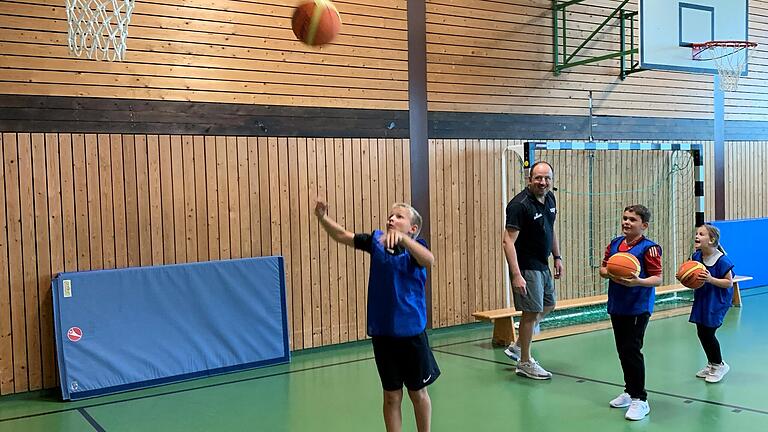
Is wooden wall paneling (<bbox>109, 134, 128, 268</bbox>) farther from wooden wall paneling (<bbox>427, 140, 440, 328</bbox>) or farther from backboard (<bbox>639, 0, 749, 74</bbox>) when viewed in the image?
backboard (<bbox>639, 0, 749, 74</bbox>)

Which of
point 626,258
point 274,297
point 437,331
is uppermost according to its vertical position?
point 626,258

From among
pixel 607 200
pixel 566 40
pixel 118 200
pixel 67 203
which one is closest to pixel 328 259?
pixel 118 200

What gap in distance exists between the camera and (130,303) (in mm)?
7422

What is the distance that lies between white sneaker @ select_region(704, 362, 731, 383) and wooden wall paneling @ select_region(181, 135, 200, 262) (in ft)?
16.9

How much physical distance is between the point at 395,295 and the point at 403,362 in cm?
41

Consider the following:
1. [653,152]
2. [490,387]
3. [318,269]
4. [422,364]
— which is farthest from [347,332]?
[653,152]

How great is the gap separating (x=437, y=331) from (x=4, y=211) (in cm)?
526

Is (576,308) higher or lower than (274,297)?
lower

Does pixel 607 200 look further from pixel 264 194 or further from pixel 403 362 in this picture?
pixel 403 362

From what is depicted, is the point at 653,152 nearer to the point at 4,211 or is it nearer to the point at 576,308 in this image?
the point at 576,308

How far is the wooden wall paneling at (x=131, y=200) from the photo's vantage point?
7.72 metres

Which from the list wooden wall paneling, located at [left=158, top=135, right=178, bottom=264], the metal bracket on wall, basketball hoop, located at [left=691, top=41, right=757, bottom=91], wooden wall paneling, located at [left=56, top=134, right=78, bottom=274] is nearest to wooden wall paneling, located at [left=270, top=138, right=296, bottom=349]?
wooden wall paneling, located at [left=158, top=135, right=178, bottom=264]

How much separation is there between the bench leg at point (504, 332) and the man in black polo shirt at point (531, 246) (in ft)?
5.12

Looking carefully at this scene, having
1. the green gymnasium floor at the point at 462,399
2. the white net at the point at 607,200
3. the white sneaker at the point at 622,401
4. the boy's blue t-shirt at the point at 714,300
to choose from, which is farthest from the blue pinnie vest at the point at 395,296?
the white net at the point at 607,200
